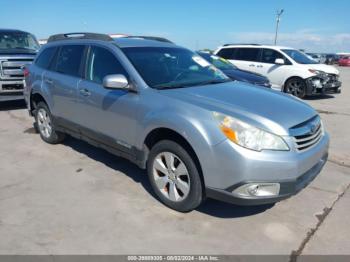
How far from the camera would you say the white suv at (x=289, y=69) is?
39.4ft

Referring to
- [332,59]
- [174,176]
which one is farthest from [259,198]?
[332,59]

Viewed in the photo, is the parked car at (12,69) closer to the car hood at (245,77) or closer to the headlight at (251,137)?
the car hood at (245,77)

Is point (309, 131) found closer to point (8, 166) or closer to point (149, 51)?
point (149, 51)

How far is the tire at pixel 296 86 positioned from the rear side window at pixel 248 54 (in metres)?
1.47

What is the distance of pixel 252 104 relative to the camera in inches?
147

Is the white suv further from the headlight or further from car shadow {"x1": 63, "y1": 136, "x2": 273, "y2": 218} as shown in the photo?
the headlight

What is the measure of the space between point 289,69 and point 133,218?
32.7ft

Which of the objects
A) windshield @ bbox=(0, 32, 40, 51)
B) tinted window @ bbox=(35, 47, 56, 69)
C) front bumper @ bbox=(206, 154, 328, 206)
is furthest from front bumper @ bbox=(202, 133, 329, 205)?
windshield @ bbox=(0, 32, 40, 51)

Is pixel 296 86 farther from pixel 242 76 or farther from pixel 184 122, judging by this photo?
pixel 184 122

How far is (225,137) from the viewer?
331 cm

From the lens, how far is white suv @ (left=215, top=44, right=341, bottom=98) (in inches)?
473

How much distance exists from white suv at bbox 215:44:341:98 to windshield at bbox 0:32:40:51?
6871 millimetres

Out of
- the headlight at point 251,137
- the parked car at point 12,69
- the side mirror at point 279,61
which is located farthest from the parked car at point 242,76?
the headlight at point 251,137

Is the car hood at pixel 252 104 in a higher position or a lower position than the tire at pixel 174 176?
higher
